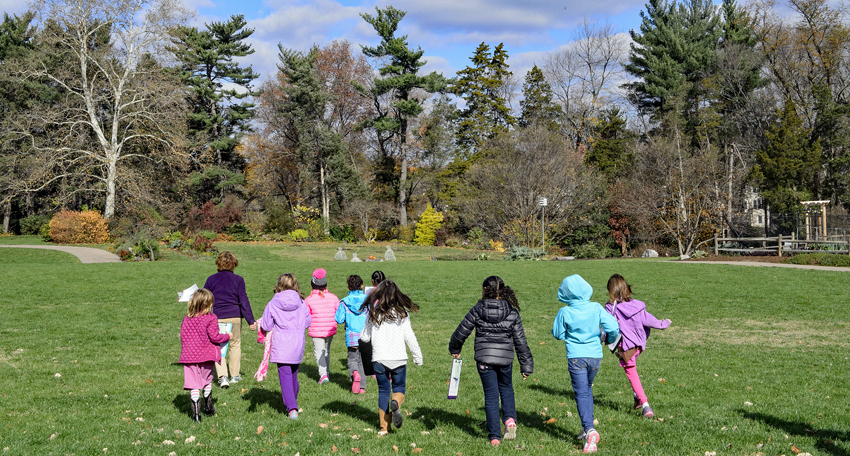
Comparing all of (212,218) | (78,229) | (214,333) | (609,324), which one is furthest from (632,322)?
(212,218)

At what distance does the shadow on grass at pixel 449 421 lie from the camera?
18.1 ft

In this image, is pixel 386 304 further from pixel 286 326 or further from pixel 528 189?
pixel 528 189

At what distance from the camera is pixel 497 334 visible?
5.01 meters

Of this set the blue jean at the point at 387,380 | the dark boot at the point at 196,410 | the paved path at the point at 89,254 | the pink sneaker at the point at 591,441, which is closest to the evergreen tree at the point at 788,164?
the paved path at the point at 89,254

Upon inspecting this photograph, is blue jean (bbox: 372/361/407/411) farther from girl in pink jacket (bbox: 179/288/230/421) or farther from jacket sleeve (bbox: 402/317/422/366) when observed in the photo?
girl in pink jacket (bbox: 179/288/230/421)

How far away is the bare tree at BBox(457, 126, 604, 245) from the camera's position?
3269cm

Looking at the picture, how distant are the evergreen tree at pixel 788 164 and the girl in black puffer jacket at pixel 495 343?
1307 inches

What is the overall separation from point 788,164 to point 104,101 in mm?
40120

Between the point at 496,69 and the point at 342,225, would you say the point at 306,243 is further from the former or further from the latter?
the point at 496,69

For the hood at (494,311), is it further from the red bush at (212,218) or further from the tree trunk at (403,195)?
the tree trunk at (403,195)

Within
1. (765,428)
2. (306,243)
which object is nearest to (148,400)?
(765,428)

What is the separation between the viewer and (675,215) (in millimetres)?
33406

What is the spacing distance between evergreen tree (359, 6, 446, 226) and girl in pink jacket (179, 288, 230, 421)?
36859 mm

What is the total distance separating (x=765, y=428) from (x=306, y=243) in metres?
30.1
